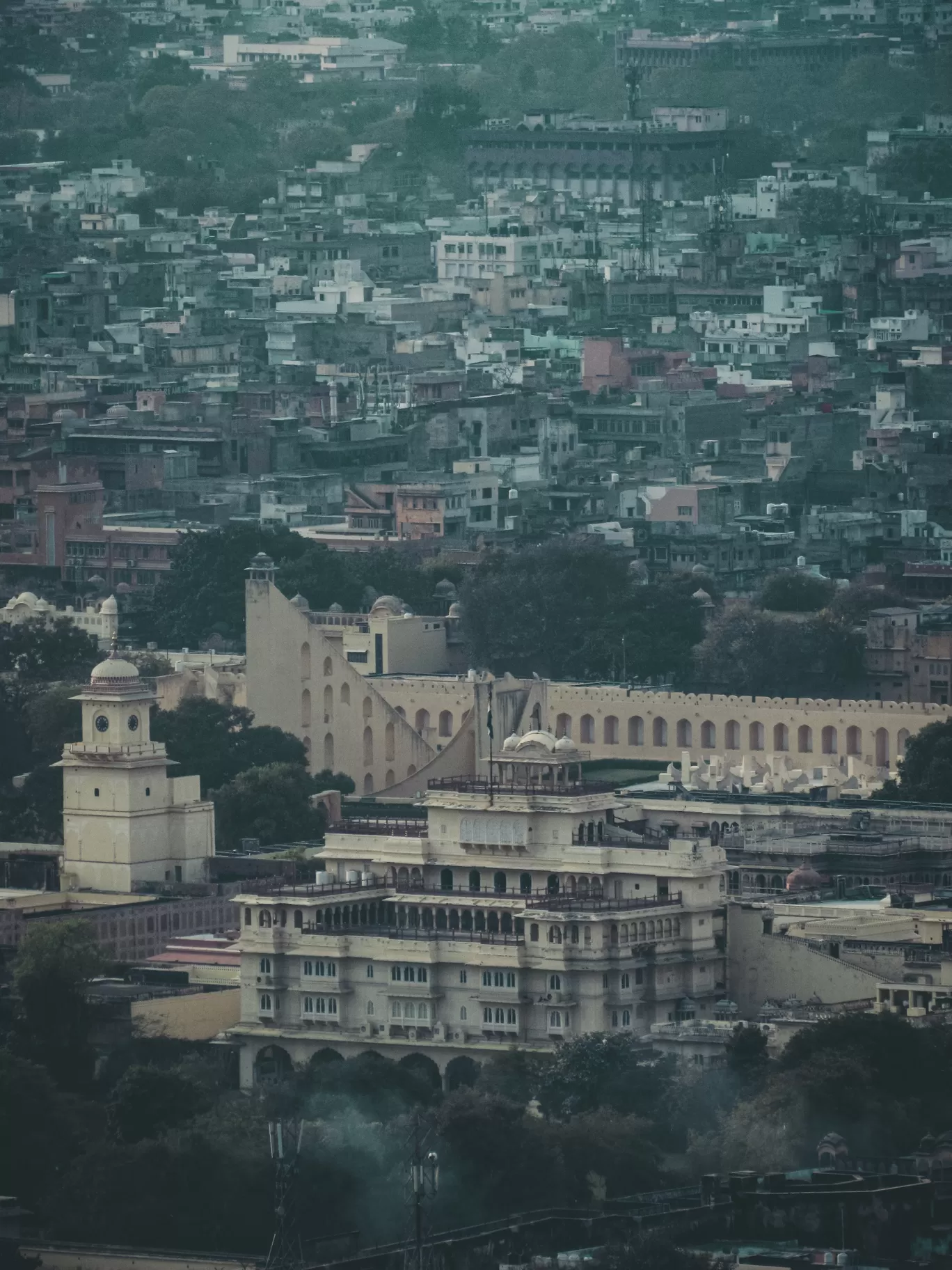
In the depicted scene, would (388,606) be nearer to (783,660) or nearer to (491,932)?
(783,660)

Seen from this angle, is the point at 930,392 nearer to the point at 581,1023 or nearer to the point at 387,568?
the point at 387,568

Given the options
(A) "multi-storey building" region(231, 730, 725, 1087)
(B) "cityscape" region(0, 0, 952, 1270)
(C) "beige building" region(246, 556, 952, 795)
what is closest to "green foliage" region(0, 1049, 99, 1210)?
(B) "cityscape" region(0, 0, 952, 1270)

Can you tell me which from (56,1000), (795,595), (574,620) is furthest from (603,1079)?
(795,595)

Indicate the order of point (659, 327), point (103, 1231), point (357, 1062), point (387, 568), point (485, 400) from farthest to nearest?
point (659, 327) → point (485, 400) → point (387, 568) → point (357, 1062) → point (103, 1231)

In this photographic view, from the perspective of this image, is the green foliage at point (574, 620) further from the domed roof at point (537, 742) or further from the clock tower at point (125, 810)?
the domed roof at point (537, 742)

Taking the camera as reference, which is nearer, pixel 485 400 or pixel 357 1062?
pixel 357 1062

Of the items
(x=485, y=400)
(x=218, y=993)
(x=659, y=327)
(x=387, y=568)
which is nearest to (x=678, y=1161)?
(x=218, y=993)

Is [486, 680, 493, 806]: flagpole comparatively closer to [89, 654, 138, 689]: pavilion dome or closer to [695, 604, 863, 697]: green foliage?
[89, 654, 138, 689]: pavilion dome
